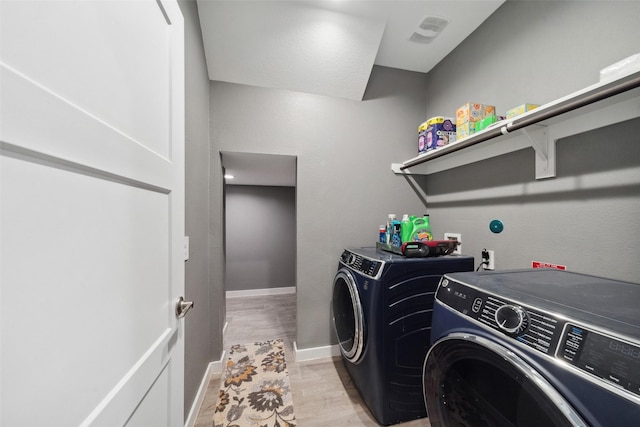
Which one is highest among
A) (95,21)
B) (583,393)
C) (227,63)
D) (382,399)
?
(227,63)

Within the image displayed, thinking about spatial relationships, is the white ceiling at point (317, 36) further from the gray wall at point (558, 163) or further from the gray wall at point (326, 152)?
the gray wall at point (558, 163)

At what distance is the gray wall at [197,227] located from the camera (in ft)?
4.06

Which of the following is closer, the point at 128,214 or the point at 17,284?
the point at 17,284

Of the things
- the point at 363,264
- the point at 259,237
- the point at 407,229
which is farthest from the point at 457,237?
the point at 259,237

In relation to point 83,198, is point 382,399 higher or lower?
lower

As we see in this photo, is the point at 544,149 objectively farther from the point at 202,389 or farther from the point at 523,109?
the point at 202,389

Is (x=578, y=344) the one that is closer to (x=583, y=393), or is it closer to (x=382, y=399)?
(x=583, y=393)

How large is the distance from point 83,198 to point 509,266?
6.35 ft

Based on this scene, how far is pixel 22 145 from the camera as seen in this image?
313 millimetres

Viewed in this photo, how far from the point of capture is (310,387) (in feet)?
5.20

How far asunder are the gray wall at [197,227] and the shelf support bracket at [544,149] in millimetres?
1856

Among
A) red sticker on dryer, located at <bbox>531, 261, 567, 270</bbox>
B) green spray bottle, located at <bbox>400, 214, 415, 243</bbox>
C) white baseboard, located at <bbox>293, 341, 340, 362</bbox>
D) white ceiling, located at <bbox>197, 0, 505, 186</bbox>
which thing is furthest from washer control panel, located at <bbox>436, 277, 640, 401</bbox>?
white ceiling, located at <bbox>197, 0, 505, 186</bbox>

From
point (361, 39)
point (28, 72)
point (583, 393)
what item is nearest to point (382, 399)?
point (583, 393)

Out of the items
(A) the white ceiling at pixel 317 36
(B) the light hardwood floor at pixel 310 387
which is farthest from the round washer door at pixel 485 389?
(A) the white ceiling at pixel 317 36
